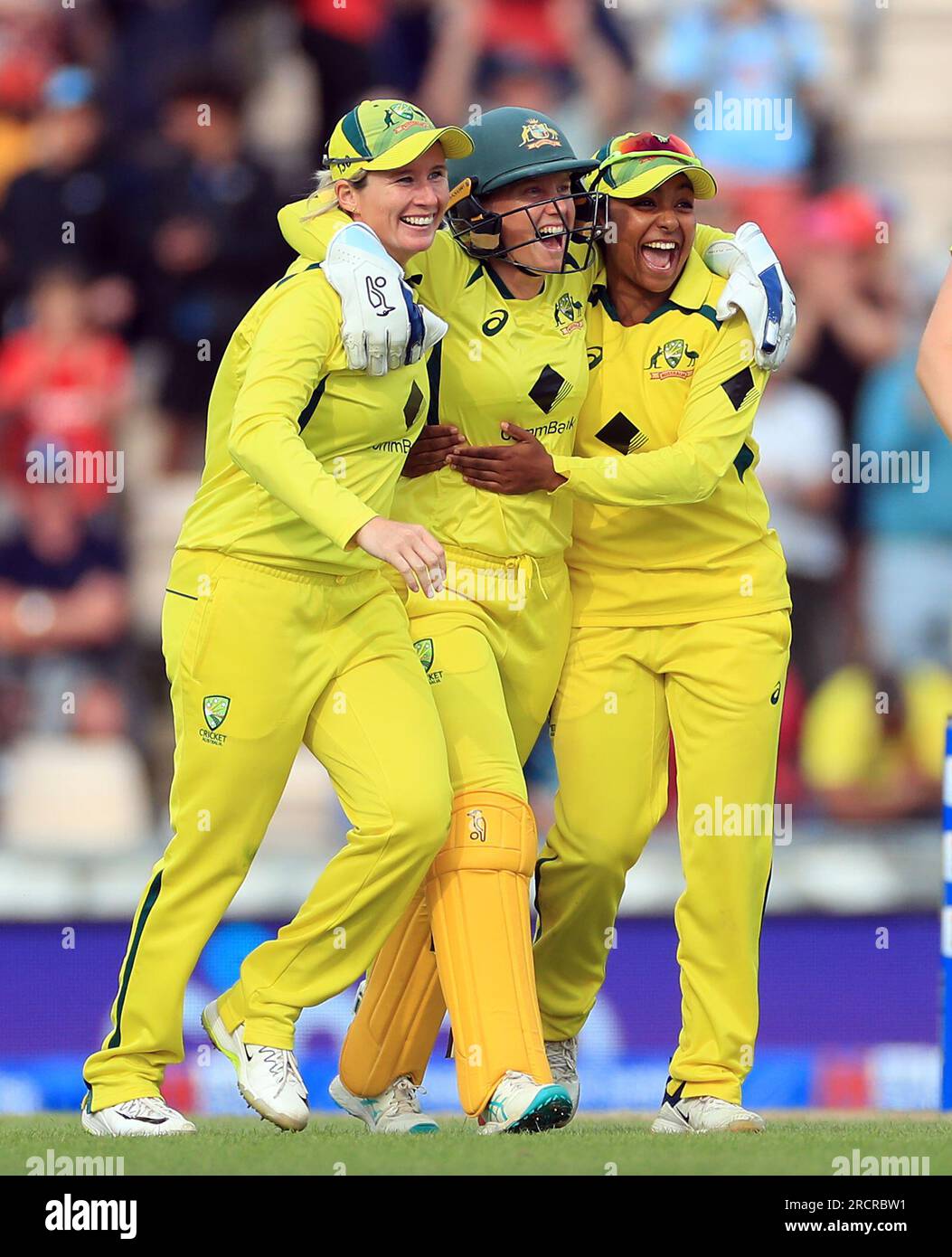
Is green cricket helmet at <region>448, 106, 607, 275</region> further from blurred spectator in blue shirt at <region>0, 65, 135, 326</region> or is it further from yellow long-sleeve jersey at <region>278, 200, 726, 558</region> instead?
blurred spectator in blue shirt at <region>0, 65, 135, 326</region>

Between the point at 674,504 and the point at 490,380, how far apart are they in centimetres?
47

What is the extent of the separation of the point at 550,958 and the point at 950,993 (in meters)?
1.02

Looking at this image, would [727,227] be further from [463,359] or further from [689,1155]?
[689,1155]

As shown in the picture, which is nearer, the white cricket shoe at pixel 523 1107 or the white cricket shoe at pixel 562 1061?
the white cricket shoe at pixel 523 1107

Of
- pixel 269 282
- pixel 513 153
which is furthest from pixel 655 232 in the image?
pixel 269 282

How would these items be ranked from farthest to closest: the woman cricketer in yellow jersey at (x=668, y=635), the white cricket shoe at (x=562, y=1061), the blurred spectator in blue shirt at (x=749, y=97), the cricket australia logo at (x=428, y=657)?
the blurred spectator in blue shirt at (x=749, y=97)
the white cricket shoe at (x=562, y=1061)
the woman cricketer in yellow jersey at (x=668, y=635)
the cricket australia logo at (x=428, y=657)

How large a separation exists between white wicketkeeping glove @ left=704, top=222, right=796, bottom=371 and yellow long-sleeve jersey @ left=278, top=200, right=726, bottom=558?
0.34m

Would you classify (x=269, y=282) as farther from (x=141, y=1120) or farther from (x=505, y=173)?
(x=141, y=1120)

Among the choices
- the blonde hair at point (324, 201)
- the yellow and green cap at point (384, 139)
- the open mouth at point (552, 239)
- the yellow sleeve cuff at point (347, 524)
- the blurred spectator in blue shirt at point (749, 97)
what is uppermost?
the blurred spectator in blue shirt at point (749, 97)

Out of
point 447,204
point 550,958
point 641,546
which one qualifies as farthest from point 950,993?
point 447,204

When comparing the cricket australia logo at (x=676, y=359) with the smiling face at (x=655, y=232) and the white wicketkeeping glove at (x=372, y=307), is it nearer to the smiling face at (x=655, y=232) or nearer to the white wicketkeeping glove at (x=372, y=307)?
the smiling face at (x=655, y=232)

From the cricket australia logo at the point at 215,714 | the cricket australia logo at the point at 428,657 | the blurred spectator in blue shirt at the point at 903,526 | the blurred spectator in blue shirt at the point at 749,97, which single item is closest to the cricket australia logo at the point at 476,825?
the cricket australia logo at the point at 428,657

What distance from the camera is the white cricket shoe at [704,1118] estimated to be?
4.23 metres
